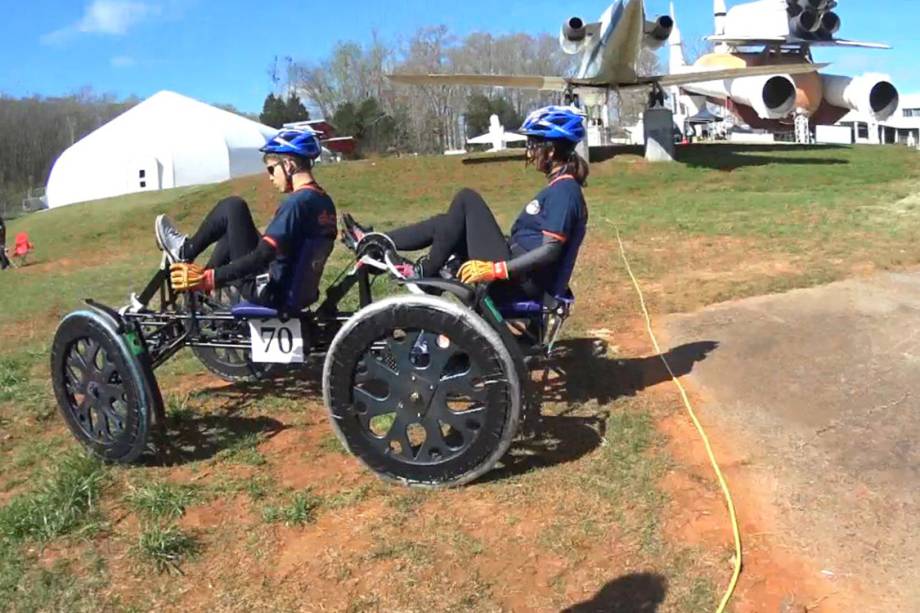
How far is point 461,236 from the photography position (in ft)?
13.9

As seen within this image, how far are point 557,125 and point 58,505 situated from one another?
2862 mm

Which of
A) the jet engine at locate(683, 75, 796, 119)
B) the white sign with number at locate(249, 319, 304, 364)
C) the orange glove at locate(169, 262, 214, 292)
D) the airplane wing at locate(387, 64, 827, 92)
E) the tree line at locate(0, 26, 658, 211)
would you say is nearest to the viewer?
the orange glove at locate(169, 262, 214, 292)

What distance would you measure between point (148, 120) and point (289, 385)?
42383 mm

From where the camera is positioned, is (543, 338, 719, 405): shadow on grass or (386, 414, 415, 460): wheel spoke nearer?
(386, 414, 415, 460): wheel spoke

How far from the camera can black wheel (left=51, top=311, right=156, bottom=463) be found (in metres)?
3.84

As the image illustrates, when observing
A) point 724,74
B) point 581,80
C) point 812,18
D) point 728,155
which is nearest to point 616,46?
point 581,80

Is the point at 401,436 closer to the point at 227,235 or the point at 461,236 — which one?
the point at 461,236

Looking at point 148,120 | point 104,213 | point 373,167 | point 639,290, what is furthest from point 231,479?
point 148,120

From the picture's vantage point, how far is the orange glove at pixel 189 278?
12.9 ft

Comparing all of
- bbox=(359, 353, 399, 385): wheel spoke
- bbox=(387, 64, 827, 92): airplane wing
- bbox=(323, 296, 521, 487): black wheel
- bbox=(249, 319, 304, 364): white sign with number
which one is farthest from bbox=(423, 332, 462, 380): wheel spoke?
bbox=(387, 64, 827, 92): airplane wing

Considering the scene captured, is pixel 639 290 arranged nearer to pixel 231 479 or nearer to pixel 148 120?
pixel 231 479

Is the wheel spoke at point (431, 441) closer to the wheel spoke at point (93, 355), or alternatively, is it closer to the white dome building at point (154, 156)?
the wheel spoke at point (93, 355)

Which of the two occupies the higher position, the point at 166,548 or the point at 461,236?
the point at 461,236

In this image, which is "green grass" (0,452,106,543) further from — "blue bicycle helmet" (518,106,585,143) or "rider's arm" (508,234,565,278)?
"blue bicycle helmet" (518,106,585,143)
